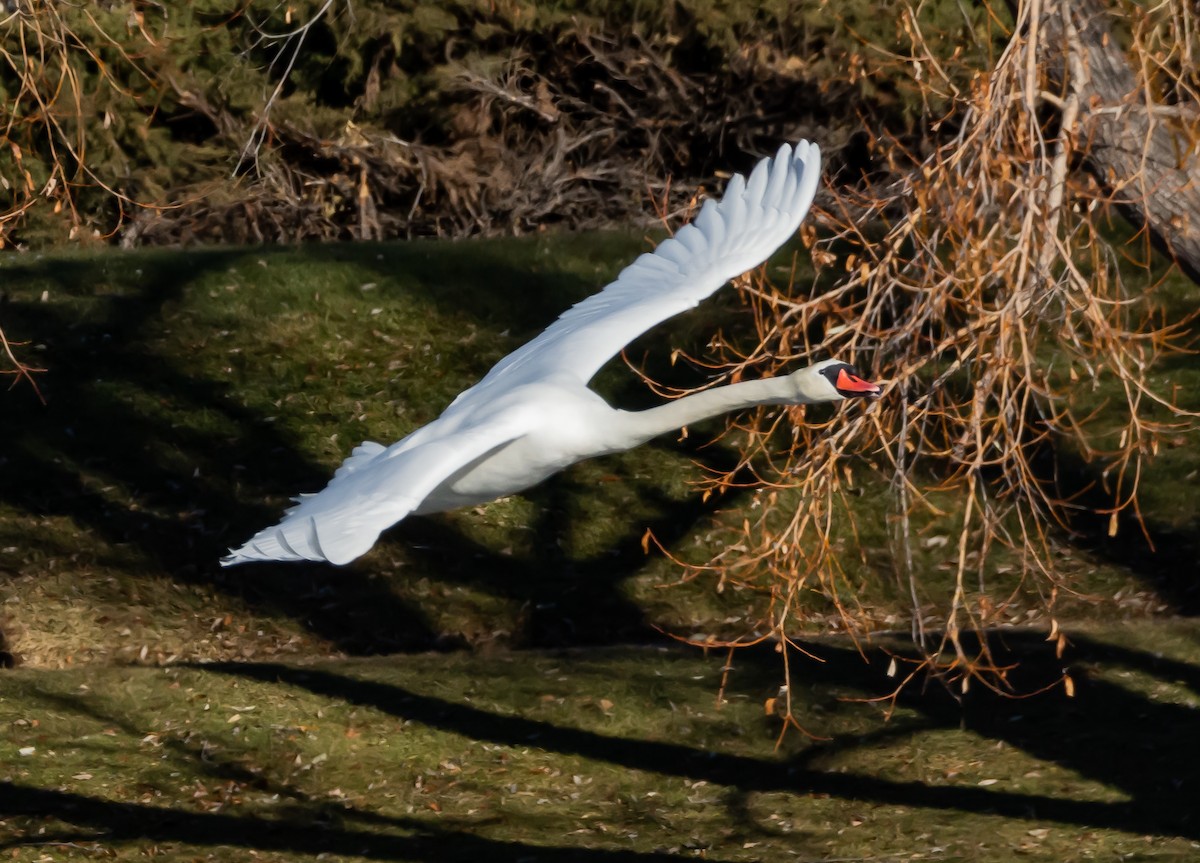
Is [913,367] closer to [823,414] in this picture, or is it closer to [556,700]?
[556,700]

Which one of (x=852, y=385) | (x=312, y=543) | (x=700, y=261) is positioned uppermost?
(x=700, y=261)

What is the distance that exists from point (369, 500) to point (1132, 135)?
3.20 m

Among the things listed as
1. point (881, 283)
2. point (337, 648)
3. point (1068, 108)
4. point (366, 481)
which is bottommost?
point (337, 648)

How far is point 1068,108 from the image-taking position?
232 inches

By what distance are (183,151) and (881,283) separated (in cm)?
1102

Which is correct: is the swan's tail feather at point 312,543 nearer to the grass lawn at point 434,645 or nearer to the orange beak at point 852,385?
the orange beak at point 852,385

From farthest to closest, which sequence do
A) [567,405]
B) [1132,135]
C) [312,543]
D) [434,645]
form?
1. [434,645]
2. [1132,135]
3. [567,405]
4. [312,543]

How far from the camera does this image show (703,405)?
5230mm

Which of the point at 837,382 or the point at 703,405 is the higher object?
the point at 837,382

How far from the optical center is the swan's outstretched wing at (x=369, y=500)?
415cm

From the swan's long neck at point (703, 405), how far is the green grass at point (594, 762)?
7.36 feet

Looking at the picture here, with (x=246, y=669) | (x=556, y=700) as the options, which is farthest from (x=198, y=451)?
(x=556, y=700)

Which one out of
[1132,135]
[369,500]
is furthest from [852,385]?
[1132,135]

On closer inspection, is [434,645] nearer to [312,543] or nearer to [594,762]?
[594,762]
